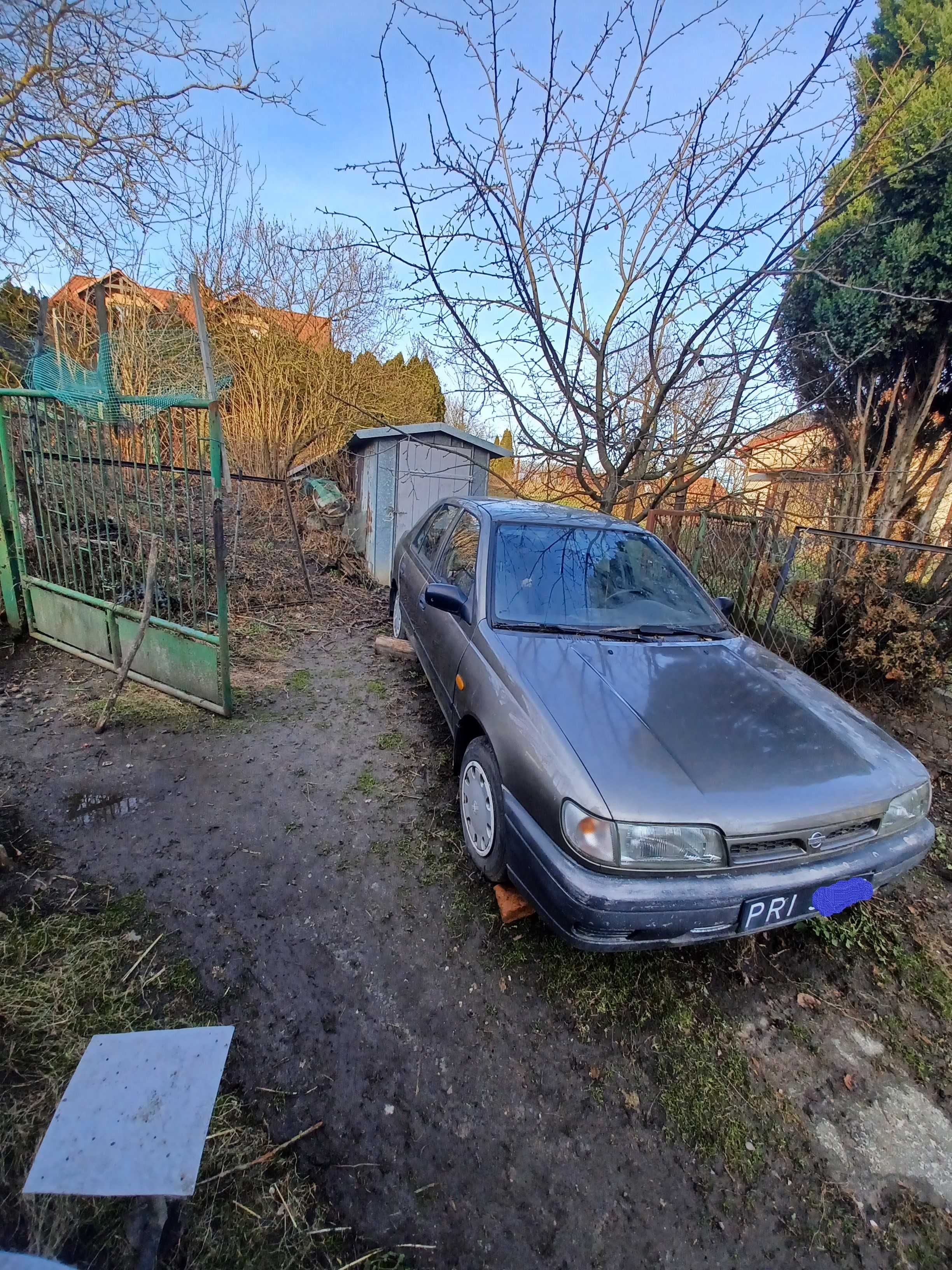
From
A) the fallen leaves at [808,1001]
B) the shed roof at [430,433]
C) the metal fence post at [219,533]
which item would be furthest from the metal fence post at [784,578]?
the metal fence post at [219,533]

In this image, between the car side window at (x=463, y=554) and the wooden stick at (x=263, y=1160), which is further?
the car side window at (x=463, y=554)

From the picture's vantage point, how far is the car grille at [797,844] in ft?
5.87

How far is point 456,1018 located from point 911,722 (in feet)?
13.8

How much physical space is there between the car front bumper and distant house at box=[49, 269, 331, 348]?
7752 millimetres

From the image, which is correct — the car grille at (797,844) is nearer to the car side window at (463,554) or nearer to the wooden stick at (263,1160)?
the wooden stick at (263,1160)

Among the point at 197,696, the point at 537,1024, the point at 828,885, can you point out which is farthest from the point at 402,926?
the point at 197,696

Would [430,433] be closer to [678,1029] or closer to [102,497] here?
[102,497]

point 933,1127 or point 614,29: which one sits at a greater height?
point 614,29

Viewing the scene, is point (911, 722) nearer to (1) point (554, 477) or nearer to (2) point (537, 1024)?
(1) point (554, 477)

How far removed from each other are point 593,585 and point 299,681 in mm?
2632

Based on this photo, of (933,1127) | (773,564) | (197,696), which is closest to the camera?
(933,1127)

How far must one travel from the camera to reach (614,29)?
2.76 m

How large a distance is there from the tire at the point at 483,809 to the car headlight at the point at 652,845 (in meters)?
0.54

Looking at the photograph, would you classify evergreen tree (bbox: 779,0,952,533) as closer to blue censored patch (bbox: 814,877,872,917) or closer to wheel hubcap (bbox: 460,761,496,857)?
blue censored patch (bbox: 814,877,872,917)
